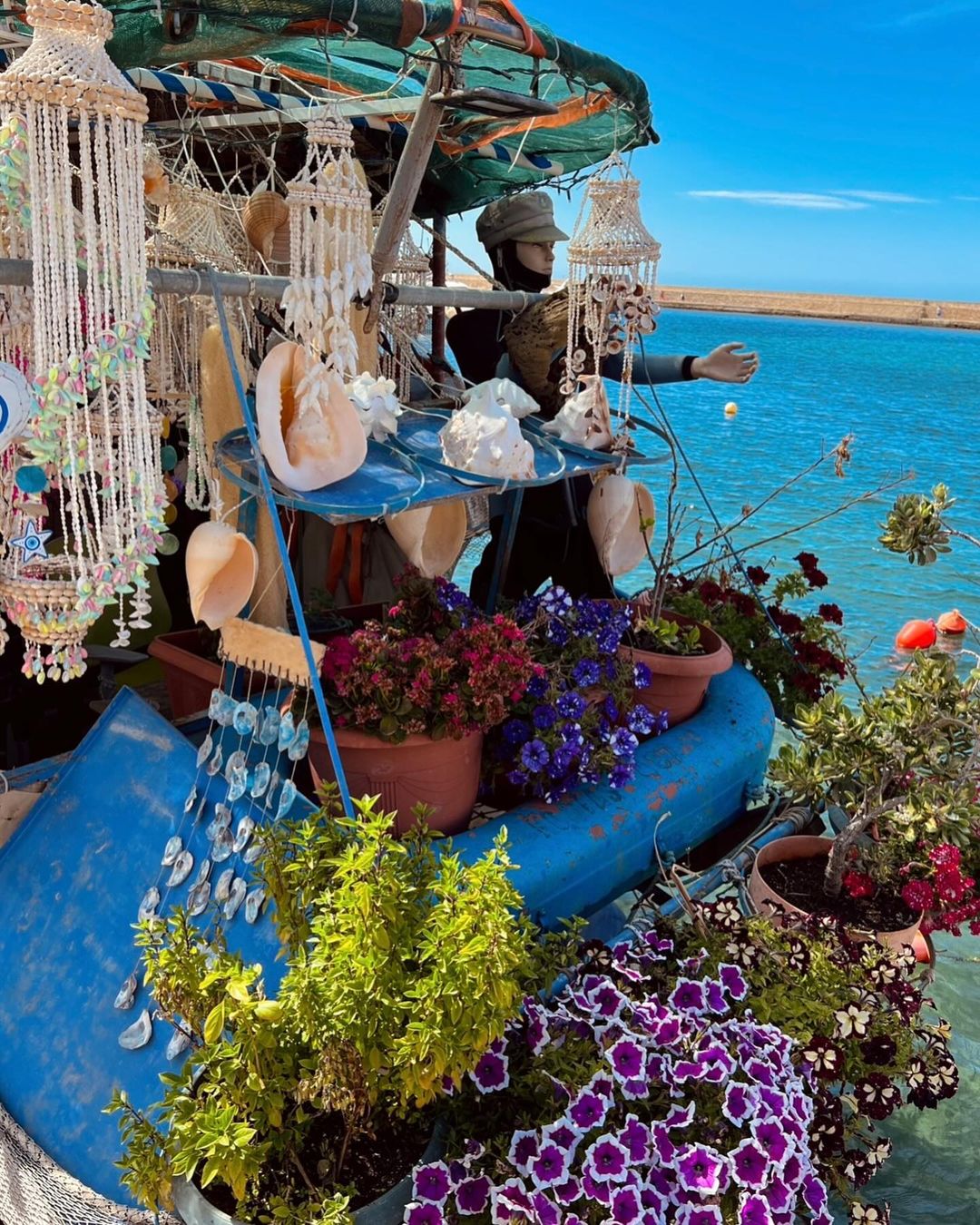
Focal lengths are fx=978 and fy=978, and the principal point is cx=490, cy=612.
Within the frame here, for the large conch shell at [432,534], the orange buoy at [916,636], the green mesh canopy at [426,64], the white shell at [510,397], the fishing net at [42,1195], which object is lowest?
the orange buoy at [916,636]

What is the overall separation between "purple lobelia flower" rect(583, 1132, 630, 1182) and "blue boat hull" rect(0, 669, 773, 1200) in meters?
0.57

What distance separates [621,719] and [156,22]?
1778 mm

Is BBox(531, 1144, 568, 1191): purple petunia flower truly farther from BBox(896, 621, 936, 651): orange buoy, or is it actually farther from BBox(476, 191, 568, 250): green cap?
BBox(896, 621, 936, 651): orange buoy

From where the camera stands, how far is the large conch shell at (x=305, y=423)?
6.05ft

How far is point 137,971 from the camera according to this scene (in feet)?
6.17

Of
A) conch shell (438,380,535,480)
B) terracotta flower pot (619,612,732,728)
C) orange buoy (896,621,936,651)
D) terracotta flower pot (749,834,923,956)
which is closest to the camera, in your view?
conch shell (438,380,535,480)

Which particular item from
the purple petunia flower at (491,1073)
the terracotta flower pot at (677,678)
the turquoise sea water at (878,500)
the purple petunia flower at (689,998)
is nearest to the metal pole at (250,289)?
the terracotta flower pot at (677,678)

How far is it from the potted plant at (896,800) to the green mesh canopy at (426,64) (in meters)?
1.63

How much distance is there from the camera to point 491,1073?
5.51 ft

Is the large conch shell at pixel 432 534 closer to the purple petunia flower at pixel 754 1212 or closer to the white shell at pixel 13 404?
the white shell at pixel 13 404

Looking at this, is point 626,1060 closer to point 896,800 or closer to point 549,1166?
point 549,1166

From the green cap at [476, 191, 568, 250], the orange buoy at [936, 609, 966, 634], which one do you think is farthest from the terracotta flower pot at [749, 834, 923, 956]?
the orange buoy at [936, 609, 966, 634]

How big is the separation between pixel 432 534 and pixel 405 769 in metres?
0.69

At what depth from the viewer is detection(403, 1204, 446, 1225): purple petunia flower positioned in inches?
58.7
